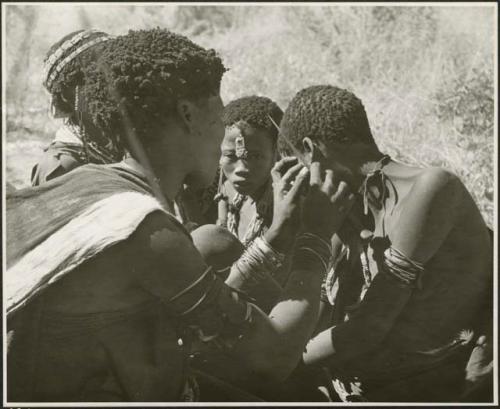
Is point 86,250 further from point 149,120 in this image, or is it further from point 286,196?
point 286,196

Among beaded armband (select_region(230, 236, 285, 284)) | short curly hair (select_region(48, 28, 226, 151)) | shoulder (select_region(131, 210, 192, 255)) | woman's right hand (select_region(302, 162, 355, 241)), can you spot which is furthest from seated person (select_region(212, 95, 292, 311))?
shoulder (select_region(131, 210, 192, 255))

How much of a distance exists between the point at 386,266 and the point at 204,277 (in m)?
0.92

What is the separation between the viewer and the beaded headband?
3.17m

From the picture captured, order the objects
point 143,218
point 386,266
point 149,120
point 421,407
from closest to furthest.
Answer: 1. point 143,218
2. point 149,120
3. point 386,266
4. point 421,407

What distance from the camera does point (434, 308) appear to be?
119 inches

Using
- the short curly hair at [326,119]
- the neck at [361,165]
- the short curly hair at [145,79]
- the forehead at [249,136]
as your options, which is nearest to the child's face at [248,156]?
the forehead at [249,136]

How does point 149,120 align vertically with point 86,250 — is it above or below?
above

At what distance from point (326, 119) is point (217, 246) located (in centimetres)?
67

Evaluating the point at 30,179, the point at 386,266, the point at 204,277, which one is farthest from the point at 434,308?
the point at 30,179

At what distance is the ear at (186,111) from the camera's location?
8.25 feet

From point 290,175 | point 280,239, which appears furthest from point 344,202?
point 280,239

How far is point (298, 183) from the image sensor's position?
271 cm

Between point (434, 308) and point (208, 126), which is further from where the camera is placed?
point (434, 308)

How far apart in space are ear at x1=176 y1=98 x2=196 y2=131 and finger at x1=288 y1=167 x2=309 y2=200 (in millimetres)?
434
